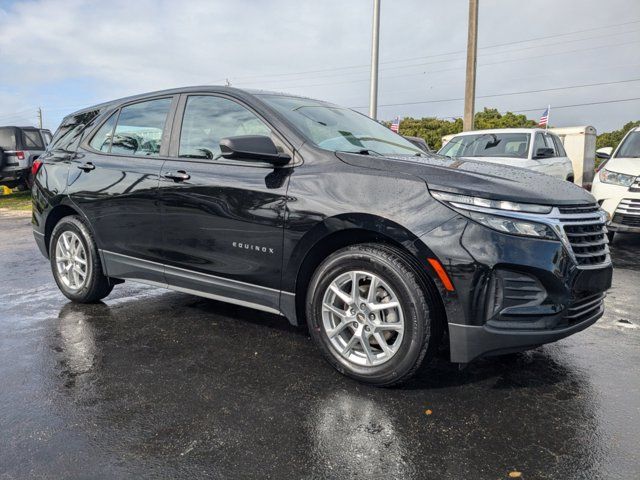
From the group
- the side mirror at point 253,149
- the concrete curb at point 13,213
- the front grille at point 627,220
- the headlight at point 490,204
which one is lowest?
the concrete curb at point 13,213

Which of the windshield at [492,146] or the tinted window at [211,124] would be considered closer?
the tinted window at [211,124]

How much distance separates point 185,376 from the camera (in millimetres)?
3113

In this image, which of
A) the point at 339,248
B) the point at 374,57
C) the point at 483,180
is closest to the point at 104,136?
the point at 339,248

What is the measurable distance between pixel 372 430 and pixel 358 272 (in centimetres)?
86

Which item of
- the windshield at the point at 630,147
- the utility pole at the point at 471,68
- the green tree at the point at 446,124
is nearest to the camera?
the windshield at the point at 630,147

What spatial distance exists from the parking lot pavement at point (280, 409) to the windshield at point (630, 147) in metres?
4.64

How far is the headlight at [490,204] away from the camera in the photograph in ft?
8.68

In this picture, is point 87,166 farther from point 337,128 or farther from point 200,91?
point 337,128

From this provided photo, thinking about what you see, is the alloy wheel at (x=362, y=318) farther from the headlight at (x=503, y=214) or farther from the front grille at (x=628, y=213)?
the front grille at (x=628, y=213)

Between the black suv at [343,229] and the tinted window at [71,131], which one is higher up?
the tinted window at [71,131]

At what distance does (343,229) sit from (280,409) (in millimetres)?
1048

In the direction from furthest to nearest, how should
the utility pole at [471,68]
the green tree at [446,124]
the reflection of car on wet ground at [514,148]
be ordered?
the green tree at [446,124], the utility pole at [471,68], the reflection of car on wet ground at [514,148]

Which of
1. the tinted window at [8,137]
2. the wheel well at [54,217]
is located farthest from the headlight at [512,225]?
the tinted window at [8,137]

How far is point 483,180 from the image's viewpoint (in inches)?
109
